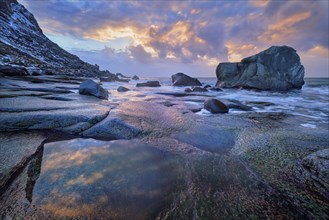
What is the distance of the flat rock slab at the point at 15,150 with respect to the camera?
2.20 m

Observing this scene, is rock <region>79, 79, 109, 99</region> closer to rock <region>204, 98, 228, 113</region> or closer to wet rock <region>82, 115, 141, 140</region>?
wet rock <region>82, 115, 141, 140</region>

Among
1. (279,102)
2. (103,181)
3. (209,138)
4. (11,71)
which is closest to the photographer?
(103,181)

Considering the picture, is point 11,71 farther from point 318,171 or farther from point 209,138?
point 318,171

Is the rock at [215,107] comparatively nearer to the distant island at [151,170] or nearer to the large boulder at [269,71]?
the distant island at [151,170]

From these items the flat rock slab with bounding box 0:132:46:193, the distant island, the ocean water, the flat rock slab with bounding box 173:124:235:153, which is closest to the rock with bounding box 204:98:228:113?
the ocean water

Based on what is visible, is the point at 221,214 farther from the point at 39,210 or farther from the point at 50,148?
the point at 50,148

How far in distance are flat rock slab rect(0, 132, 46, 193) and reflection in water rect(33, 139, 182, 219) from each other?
24 cm

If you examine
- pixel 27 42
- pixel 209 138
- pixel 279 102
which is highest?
pixel 27 42

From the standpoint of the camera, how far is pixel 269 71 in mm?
30547

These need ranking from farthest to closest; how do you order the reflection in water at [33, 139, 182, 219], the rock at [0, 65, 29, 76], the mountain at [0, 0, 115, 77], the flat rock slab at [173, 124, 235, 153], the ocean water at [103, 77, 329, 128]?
the mountain at [0, 0, 115, 77], the rock at [0, 65, 29, 76], the ocean water at [103, 77, 329, 128], the flat rock slab at [173, 124, 235, 153], the reflection in water at [33, 139, 182, 219]

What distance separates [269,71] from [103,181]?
115 feet

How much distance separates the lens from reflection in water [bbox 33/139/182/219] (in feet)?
5.89

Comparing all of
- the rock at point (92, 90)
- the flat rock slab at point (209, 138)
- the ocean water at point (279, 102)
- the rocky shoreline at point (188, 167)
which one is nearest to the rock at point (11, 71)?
the ocean water at point (279, 102)

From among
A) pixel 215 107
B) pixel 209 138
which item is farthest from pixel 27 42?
pixel 209 138
